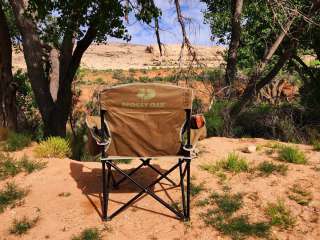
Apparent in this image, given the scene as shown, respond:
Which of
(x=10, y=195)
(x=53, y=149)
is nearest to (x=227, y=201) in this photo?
(x=10, y=195)

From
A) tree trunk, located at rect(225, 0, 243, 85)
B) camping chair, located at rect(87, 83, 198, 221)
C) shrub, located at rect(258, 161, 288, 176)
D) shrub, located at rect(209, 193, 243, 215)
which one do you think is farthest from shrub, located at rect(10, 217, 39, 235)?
tree trunk, located at rect(225, 0, 243, 85)

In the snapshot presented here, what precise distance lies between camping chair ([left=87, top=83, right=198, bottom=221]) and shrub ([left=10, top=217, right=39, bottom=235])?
88 cm

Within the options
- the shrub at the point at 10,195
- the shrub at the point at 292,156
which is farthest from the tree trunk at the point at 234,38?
the shrub at the point at 10,195

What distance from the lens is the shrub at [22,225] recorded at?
564 cm

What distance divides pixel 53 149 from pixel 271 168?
3530 millimetres

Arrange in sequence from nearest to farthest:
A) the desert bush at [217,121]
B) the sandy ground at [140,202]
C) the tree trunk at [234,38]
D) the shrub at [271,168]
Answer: the sandy ground at [140,202] < the shrub at [271,168] < the desert bush at [217,121] < the tree trunk at [234,38]

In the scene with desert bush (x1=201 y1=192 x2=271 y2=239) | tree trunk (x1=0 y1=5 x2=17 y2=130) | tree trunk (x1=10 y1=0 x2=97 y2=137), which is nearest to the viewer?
desert bush (x1=201 y1=192 x2=271 y2=239)

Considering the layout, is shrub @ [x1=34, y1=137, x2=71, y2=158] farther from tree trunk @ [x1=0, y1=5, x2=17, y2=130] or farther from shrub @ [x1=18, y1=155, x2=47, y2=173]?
tree trunk @ [x1=0, y1=5, x2=17, y2=130]

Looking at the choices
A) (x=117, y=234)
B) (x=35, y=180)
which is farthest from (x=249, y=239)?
(x=35, y=180)

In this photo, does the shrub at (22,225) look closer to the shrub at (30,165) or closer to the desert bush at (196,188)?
the shrub at (30,165)

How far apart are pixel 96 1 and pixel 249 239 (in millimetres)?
4713

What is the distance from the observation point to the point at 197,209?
19.5ft

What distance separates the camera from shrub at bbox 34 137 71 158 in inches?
308

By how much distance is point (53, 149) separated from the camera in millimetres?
7902
